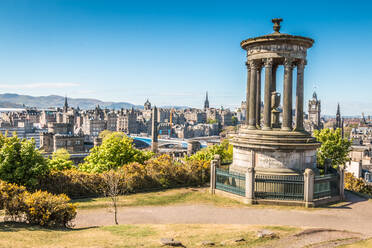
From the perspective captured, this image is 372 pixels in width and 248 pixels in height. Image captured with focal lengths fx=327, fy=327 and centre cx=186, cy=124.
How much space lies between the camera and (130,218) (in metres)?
18.5

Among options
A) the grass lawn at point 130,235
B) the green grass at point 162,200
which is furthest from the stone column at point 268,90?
the grass lawn at point 130,235

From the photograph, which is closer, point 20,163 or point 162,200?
point 20,163

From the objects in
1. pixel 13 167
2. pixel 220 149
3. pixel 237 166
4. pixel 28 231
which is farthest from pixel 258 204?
pixel 220 149

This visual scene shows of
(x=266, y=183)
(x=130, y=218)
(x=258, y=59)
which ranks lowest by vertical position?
(x=130, y=218)

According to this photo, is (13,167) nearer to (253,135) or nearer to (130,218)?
(130,218)

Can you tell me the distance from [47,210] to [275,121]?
1717cm

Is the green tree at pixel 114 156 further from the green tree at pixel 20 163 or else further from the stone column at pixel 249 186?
the stone column at pixel 249 186

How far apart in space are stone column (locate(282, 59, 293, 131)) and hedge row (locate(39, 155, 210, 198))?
7.88 metres

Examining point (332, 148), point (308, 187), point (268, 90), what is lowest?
point (308, 187)

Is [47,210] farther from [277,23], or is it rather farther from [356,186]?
[356,186]

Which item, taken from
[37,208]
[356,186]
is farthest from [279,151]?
[356,186]

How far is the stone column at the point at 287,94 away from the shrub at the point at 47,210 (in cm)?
1532

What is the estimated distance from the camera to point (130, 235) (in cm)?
1393

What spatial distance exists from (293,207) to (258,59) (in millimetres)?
10678
